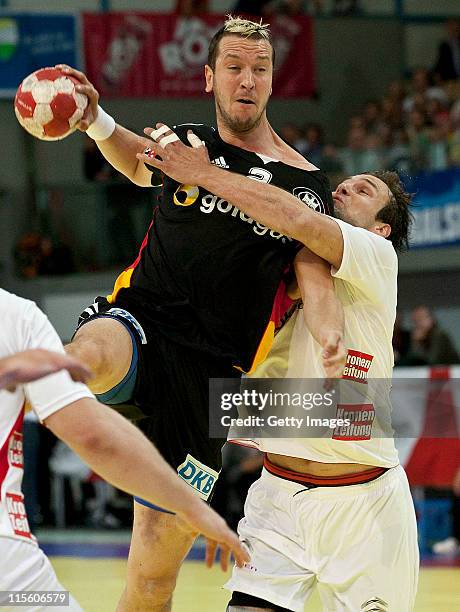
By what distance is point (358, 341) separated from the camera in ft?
18.7

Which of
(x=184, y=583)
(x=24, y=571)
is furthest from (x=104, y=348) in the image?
(x=184, y=583)

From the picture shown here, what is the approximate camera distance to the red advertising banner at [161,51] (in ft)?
62.4

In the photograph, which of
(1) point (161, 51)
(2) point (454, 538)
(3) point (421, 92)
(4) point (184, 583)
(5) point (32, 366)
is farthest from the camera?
(1) point (161, 51)

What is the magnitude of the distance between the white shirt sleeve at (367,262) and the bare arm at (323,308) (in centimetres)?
9

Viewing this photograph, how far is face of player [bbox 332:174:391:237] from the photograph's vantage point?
20.0 ft

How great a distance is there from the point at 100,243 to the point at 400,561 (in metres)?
12.7

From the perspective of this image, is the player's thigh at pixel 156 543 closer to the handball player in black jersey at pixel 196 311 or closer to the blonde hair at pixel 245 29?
the handball player in black jersey at pixel 196 311

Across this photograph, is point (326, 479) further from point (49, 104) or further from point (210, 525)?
point (49, 104)

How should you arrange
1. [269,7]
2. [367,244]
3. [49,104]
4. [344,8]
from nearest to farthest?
Result: [367,244]
[49,104]
[269,7]
[344,8]

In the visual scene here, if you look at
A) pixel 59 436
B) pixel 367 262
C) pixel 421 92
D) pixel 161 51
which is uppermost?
pixel 161 51

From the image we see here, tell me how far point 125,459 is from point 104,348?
6.67 ft

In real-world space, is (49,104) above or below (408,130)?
above

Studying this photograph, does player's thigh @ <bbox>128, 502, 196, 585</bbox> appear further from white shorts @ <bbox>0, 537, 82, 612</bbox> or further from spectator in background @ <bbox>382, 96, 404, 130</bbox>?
spectator in background @ <bbox>382, 96, 404, 130</bbox>

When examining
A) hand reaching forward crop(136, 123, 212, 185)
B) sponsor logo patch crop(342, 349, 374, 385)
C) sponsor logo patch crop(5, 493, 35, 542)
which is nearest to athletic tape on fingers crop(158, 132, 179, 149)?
hand reaching forward crop(136, 123, 212, 185)
